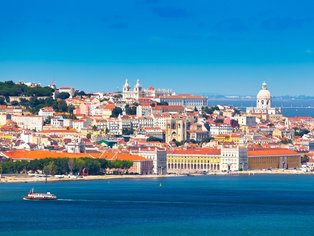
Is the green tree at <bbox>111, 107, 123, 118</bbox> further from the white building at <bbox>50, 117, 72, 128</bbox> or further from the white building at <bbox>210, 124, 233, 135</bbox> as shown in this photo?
the white building at <bbox>210, 124, 233, 135</bbox>

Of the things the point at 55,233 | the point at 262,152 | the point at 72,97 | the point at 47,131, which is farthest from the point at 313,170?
the point at 55,233

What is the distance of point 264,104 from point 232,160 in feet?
94.4

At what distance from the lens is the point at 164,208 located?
4038cm

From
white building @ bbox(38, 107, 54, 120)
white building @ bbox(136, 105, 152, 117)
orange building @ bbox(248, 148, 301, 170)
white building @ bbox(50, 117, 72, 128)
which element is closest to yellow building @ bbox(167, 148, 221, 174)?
orange building @ bbox(248, 148, 301, 170)

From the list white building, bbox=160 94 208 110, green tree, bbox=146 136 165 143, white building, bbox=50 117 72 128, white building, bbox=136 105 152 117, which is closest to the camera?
green tree, bbox=146 136 165 143

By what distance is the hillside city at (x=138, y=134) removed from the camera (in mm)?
56875

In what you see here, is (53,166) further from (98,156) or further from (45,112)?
(45,112)

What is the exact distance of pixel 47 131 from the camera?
65.4 metres

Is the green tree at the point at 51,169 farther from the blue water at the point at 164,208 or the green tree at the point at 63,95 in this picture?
the green tree at the point at 63,95

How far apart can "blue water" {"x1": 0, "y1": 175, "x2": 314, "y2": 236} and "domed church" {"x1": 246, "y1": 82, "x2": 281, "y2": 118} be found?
3234 centimetres

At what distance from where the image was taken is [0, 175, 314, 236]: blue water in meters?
34.6

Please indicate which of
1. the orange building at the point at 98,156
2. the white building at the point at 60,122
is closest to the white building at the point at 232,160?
the orange building at the point at 98,156

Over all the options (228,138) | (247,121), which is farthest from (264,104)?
(228,138)

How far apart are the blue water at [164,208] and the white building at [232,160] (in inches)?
232
